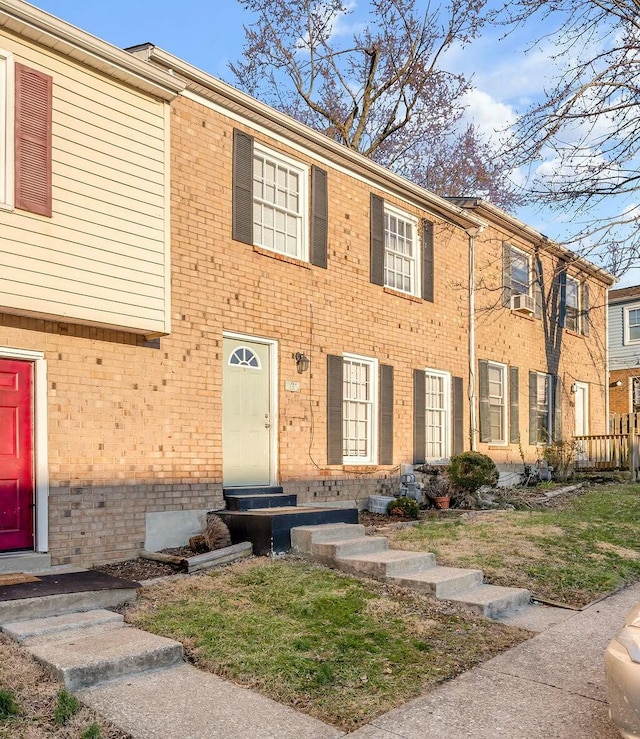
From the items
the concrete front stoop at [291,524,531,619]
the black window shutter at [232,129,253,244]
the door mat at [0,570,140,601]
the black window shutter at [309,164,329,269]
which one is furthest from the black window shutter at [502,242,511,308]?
the door mat at [0,570,140,601]

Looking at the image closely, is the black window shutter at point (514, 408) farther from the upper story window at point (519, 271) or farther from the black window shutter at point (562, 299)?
the black window shutter at point (562, 299)

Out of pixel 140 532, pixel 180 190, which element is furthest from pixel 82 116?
pixel 140 532

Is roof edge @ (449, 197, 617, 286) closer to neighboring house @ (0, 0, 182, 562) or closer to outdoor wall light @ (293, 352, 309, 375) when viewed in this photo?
outdoor wall light @ (293, 352, 309, 375)

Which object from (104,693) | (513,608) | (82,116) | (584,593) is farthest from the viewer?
(82,116)

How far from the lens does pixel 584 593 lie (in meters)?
6.73

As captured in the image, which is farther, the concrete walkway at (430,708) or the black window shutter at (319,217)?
the black window shutter at (319,217)

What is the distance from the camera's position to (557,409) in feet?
59.6

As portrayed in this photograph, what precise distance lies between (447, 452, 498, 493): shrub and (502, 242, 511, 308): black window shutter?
4726mm

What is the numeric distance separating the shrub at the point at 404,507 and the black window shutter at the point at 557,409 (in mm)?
8101

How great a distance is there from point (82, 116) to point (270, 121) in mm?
3310

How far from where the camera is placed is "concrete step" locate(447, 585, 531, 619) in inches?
237

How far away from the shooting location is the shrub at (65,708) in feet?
12.7

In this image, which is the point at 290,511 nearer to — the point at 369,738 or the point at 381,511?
the point at 381,511

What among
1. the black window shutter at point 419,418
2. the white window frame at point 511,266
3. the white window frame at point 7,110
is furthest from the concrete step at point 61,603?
the white window frame at point 511,266
